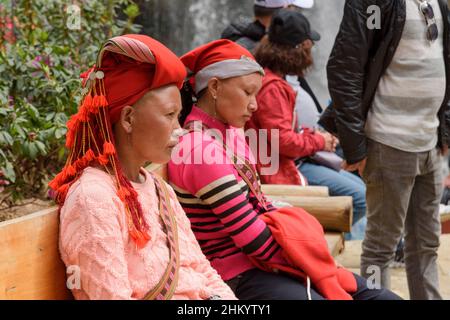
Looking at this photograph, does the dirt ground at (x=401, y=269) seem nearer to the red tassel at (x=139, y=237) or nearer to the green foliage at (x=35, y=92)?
the green foliage at (x=35, y=92)

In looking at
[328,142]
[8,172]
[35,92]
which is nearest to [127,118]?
[8,172]

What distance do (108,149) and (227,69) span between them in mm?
992

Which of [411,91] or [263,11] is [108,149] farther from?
[263,11]

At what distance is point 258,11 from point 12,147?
240cm

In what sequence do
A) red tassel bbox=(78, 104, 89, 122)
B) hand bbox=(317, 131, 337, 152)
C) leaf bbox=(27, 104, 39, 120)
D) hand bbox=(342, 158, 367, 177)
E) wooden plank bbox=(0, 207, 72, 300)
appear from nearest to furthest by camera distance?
wooden plank bbox=(0, 207, 72, 300) < red tassel bbox=(78, 104, 89, 122) < hand bbox=(342, 158, 367, 177) < leaf bbox=(27, 104, 39, 120) < hand bbox=(317, 131, 337, 152)

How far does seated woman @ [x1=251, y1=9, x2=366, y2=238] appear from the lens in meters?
4.52

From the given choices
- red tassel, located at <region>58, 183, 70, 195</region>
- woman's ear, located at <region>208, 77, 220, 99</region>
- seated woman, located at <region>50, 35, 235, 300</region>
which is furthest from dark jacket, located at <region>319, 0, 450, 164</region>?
red tassel, located at <region>58, 183, 70, 195</region>

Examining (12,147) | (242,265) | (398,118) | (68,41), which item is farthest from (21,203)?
(398,118)

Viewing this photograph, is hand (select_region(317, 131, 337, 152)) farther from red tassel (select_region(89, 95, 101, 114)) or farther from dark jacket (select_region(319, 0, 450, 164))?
red tassel (select_region(89, 95, 101, 114))

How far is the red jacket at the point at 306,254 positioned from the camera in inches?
114

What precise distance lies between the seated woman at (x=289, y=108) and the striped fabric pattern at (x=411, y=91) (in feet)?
2.86

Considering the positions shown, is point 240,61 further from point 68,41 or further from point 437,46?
point 68,41

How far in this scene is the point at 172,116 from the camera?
7.98ft

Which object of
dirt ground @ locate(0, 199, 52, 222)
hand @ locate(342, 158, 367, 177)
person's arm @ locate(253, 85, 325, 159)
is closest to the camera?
hand @ locate(342, 158, 367, 177)
